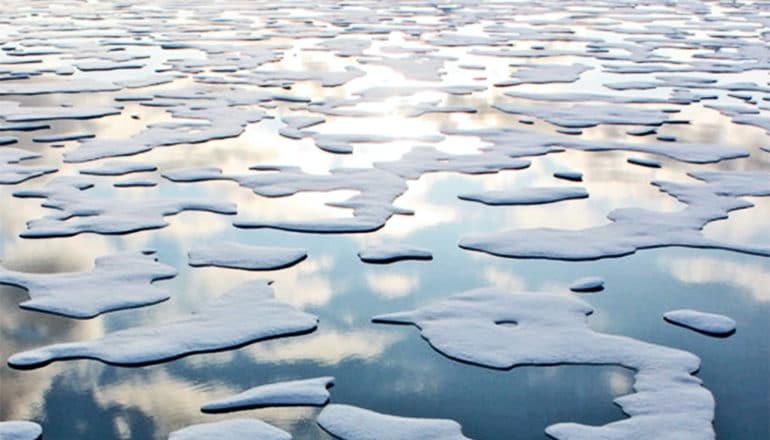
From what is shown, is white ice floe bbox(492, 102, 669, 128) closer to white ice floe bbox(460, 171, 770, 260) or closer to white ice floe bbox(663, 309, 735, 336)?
white ice floe bbox(460, 171, 770, 260)

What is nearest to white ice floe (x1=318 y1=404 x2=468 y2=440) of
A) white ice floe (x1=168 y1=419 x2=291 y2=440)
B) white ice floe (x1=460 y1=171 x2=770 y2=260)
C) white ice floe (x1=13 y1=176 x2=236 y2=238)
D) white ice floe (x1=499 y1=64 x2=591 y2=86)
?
white ice floe (x1=168 y1=419 x2=291 y2=440)

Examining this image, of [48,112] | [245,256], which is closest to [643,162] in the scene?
[245,256]

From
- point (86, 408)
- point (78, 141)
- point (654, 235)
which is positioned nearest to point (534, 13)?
point (78, 141)

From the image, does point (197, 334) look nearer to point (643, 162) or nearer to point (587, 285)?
point (587, 285)

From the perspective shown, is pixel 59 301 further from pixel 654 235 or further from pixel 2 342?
pixel 654 235

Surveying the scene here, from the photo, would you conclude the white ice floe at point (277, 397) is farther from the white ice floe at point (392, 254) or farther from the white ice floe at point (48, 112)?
the white ice floe at point (48, 112)
